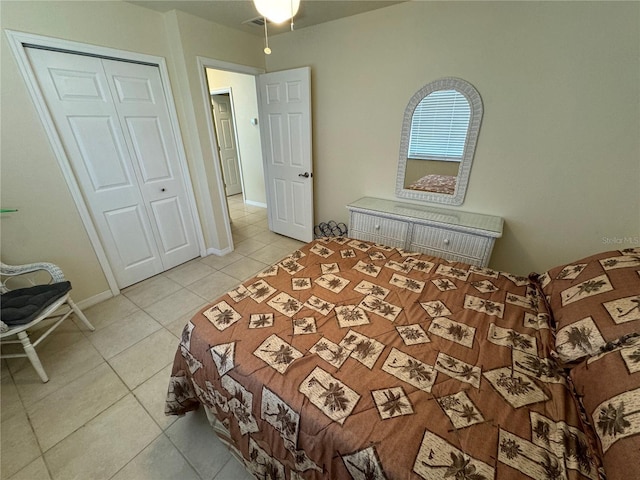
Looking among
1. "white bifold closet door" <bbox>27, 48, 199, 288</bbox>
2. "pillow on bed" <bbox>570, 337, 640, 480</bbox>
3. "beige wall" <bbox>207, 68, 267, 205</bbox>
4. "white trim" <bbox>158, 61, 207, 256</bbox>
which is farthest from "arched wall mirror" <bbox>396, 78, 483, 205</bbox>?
"beige wall" <bbox>207, 68, 267, 205</bbox>

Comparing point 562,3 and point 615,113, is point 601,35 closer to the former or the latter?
point 562,3

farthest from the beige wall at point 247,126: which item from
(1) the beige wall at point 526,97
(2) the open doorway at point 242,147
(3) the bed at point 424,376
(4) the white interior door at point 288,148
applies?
(3) the bed at point 424,376

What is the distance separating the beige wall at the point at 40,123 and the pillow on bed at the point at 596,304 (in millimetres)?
3067

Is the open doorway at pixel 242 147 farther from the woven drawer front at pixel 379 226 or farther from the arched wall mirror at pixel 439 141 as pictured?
the arched wall mirror at pixel 439 141

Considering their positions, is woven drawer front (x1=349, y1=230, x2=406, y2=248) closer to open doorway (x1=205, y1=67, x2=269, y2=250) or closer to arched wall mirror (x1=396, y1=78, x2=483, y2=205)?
arched wall mirror (x1=396, y1=78, x2=483, y2=205)

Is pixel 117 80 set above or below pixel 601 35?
below

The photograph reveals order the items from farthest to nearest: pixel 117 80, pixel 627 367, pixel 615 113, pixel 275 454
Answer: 1. pixel 117 80
2. pixel 615 113
3. pixel 275 454
4. pixel 627 367

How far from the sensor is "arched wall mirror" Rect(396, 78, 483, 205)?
211 cm

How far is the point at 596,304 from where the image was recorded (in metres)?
0.99

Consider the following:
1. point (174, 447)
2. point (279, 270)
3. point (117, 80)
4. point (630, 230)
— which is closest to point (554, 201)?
point (630, 230)

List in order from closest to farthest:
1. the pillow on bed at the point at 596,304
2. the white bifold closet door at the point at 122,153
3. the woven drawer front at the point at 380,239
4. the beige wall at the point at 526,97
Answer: the pillow on bed at the point at 596,304 < the beige wall at the point at 526,97 < the white bifold closet door at the point at 122,153 < the woven drawer front at the point at 380,239

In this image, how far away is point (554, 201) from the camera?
1984 millimetres

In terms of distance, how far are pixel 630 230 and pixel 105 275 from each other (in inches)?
167

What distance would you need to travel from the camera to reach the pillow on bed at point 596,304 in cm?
89
